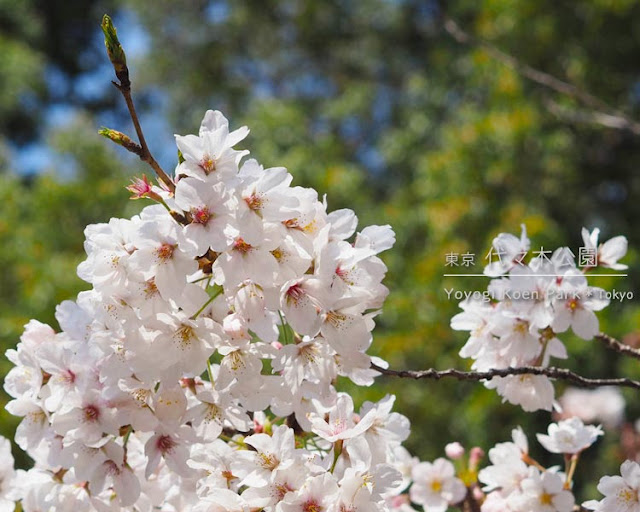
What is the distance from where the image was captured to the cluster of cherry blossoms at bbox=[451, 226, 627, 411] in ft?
3.47

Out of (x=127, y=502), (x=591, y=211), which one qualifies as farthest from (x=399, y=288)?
(x=127, y=502)

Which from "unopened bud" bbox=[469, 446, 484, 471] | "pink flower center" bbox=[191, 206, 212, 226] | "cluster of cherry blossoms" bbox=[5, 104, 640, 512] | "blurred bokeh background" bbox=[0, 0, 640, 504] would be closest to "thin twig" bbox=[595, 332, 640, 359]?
"cluster of cherry blossoms" bbox=[5, 104, 640, 512]

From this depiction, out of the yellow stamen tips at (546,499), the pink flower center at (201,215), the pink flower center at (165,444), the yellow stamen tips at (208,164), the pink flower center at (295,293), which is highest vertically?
the yellow stamen tips at (208,164)

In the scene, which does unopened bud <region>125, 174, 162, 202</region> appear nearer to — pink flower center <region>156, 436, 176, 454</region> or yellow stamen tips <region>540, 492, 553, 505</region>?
pink flower center <region>156, 436, 176, 454</region>

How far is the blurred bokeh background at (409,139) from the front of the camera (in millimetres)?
3814

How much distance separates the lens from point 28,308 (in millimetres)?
3777

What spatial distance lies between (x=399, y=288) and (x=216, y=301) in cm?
359

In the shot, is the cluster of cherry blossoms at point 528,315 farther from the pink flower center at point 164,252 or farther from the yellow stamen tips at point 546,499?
the pink flower center at point 164,252

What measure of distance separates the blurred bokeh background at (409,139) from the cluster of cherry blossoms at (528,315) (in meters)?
0.92

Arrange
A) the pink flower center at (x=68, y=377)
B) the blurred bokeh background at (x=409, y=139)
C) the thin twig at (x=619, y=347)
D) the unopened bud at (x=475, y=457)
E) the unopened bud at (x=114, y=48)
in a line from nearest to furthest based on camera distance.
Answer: the unopened bud at (x=114, y=48)
the pink flower center at (x=68, y=377)
the thin twig at (x=619, y=347)
the unopened bud at (x=475, y=457)
the blurred bokeh background at (x=409, y=139)

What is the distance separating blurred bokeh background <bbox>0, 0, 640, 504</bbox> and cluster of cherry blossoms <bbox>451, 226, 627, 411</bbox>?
920mm

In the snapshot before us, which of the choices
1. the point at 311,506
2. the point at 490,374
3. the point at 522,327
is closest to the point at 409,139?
the point at 522,327

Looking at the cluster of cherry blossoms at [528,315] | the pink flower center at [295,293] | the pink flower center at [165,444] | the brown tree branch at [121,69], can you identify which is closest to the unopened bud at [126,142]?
the brown tree branch at [121,69]

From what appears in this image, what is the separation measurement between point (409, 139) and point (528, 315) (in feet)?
17.2
